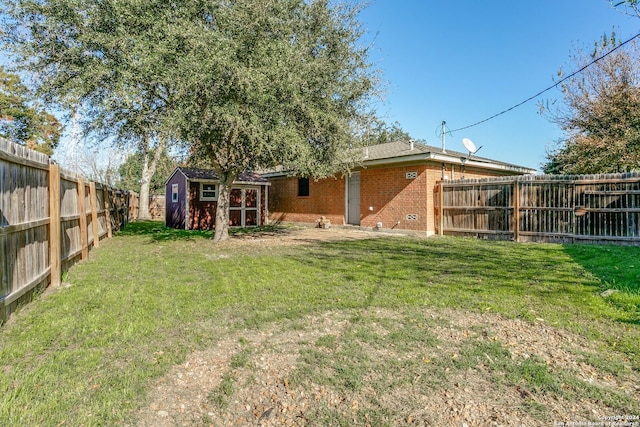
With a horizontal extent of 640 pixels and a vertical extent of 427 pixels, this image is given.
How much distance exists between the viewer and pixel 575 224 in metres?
9.91

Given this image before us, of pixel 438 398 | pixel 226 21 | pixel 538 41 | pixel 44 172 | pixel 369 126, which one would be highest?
pixel 538 41

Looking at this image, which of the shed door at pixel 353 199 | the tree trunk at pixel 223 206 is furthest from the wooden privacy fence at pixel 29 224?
the shed door at pixel 353 199

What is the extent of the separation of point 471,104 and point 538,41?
4624 mm

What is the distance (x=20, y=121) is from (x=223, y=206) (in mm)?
22467

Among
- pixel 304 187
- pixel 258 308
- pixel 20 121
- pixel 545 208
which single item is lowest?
pixel 258 308

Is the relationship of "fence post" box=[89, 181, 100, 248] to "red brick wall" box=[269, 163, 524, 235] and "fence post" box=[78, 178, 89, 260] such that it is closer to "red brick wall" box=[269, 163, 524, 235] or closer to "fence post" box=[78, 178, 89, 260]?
"fence post" box=[78, 178, 89, 260]

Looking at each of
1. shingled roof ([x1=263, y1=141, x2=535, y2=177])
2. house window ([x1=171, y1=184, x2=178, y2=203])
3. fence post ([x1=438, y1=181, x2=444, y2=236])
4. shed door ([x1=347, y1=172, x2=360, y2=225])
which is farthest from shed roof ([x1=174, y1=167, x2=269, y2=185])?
fence post ([x1=438, y1=181, x2=444, y2=236])

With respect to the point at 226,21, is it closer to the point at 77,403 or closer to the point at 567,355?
the point at 77,403

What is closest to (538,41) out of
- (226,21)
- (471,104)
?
(471,104)

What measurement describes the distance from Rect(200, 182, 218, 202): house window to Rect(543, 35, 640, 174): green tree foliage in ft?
51.9

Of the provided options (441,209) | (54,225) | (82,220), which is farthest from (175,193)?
(54,225)

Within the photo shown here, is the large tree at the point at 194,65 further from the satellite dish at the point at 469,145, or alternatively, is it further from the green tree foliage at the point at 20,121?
the green tree foliage at the point at 20,121

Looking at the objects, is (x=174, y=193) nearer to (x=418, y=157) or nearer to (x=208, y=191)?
(x=208, y=191)

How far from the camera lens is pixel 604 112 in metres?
14.4
